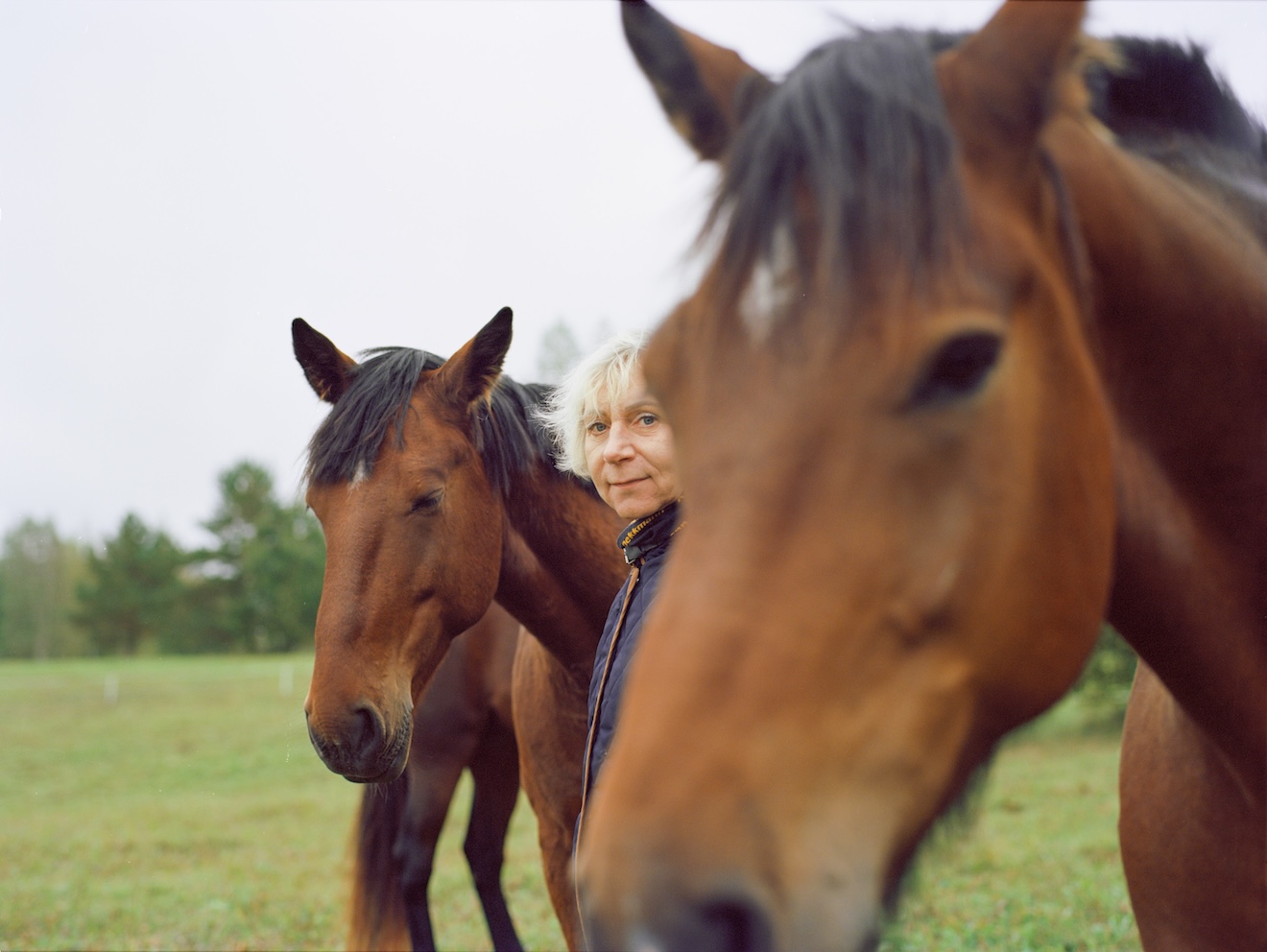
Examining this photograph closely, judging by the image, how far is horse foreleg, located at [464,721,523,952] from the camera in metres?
5.44

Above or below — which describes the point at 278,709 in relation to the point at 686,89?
below

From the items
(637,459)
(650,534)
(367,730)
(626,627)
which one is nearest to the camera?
(626,627)

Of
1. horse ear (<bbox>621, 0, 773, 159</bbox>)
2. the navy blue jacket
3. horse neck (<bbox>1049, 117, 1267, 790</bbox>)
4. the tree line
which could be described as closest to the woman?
the navy blue jacket

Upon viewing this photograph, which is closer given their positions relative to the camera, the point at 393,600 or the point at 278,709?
the point at 393,600

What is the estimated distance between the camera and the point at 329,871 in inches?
322

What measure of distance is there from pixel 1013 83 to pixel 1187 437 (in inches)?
25.8

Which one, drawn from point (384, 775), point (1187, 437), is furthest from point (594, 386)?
point (1187, 437)

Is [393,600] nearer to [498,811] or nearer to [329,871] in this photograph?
[498,811]

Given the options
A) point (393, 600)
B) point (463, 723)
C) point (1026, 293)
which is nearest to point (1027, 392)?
point (1026, 293)

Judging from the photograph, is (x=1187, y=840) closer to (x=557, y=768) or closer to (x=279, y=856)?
(x=557, y=768)

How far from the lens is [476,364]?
3.96m

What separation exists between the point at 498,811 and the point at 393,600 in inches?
112

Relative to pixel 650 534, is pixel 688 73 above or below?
above

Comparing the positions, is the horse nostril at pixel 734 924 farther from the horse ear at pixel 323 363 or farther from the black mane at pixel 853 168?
the horse ear at pixel 323 363
